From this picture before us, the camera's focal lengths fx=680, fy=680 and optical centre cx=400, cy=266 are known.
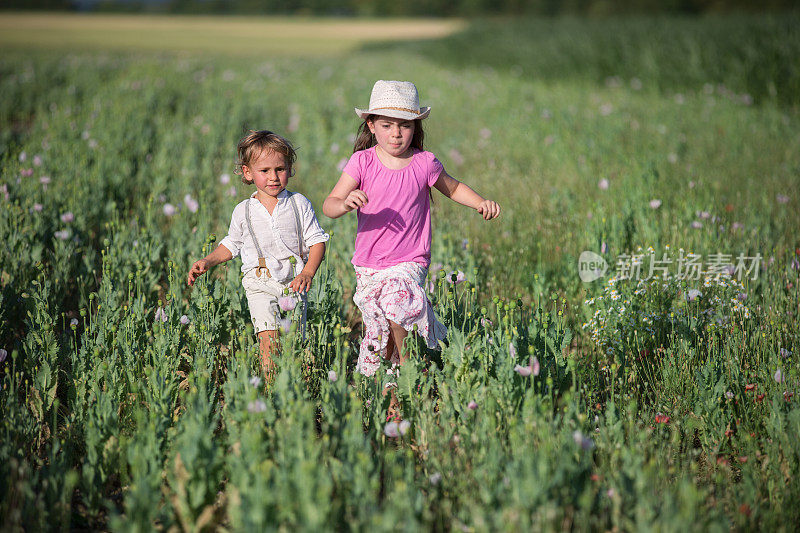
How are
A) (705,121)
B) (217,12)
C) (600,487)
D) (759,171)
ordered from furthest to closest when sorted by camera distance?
(217,12) → (705,121) → (759,171) → (600,487)

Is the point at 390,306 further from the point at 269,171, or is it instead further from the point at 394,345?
the point at 269,171

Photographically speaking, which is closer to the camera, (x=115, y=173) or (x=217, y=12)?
(x=115, y=173)

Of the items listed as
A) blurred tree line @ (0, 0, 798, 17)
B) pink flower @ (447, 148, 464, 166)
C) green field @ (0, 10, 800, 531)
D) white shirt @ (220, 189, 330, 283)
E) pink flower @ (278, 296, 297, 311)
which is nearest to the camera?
green field @ (0, 10, 800, 531)

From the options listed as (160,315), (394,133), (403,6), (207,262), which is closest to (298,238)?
(207,262)

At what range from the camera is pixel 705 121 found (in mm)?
10586

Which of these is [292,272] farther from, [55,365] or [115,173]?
[115,173]

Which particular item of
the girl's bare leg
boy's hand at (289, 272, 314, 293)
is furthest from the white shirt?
the girl's bare leg

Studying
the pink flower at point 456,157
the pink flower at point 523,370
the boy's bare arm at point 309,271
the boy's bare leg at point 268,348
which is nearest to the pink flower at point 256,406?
the boy's bare leg at point 268,348

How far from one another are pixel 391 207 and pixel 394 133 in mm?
354

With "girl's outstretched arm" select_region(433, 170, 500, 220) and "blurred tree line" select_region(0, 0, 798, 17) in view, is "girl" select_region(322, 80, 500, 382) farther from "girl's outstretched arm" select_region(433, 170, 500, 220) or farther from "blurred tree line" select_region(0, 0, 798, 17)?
"blurred tree line" select_region(0, 0, 798, 17)

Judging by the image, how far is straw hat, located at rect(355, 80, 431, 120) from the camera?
Answer: 3.14 metres

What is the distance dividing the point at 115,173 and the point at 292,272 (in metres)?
4.26

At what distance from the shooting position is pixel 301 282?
10.6 ft

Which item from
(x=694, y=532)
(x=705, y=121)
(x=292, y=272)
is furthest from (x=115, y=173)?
(x=705, y=121)
